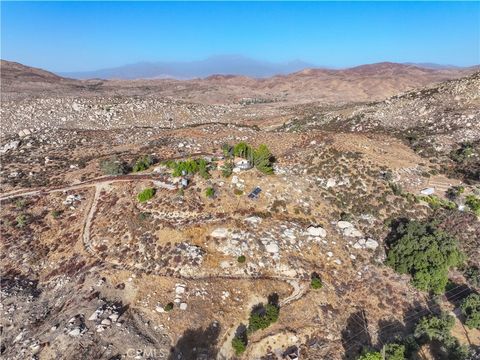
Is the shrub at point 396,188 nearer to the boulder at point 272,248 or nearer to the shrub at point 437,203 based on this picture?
the shrub at point 437,203

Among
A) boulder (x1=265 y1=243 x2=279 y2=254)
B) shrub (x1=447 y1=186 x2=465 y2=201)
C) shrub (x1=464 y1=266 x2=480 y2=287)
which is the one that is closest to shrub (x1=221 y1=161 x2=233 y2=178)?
boulder (x1=265 y1=243 x2=279 y2=254)

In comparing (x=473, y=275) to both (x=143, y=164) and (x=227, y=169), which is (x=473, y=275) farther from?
(x=143, y=164)

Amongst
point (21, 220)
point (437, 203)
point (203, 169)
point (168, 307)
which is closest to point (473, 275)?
point (437, 203)

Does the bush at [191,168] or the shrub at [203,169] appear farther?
the bush at [191,168]

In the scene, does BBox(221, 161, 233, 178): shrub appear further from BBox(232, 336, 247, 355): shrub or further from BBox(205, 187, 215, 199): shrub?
BBox(232, 336, 247, 355): shrub

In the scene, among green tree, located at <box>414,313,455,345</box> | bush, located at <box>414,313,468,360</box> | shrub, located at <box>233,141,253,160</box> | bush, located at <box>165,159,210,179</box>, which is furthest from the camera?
shrub, located at <box>233,141,253,160</box>

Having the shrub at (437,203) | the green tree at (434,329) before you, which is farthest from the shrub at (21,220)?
the shrub at (437,203)
